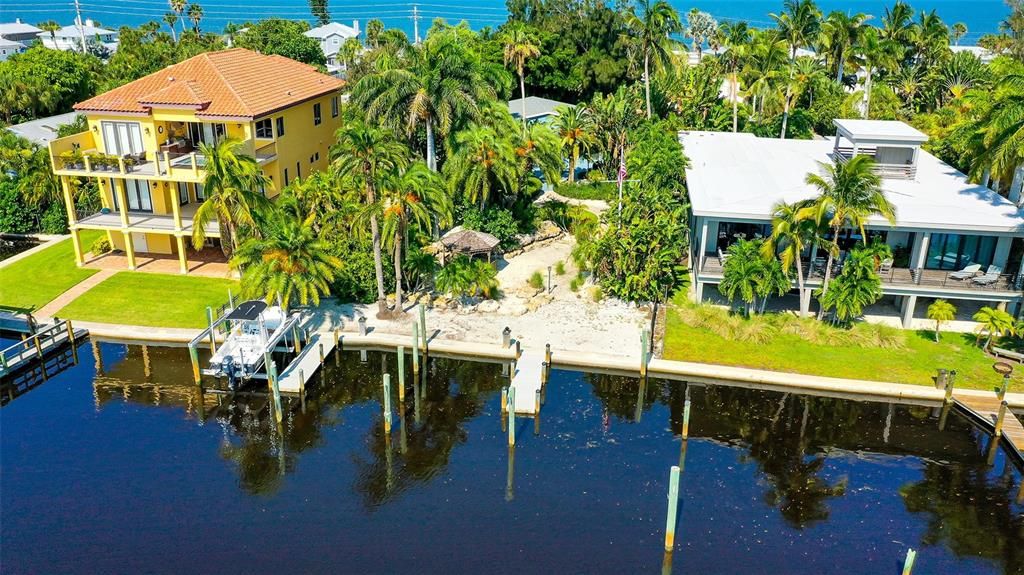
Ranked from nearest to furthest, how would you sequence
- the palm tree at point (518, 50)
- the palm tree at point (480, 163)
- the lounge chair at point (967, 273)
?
the lounge chair at point (967, 273) < the palm tree at point (480, 163) < the palm tree at point (518, 50)

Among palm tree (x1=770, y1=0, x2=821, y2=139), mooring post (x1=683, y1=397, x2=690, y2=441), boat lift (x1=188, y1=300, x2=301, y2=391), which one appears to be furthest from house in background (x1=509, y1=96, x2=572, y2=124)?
mooring post (x1=683, y1=397, x2=690, y2=441)

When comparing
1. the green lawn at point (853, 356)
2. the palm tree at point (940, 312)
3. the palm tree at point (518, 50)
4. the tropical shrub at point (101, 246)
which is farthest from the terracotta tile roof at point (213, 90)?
the palm tree at point (940, 312)

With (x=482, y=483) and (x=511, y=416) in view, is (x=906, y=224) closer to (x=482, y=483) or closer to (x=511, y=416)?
(x=511, y=416)

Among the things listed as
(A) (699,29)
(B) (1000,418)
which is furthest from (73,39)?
(B) (1000,418)

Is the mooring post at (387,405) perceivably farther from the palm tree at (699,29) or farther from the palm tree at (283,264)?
the palm tree at (699,29)

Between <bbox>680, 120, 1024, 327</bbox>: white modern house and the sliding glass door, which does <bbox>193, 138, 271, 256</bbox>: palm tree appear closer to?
the sliding glass door
